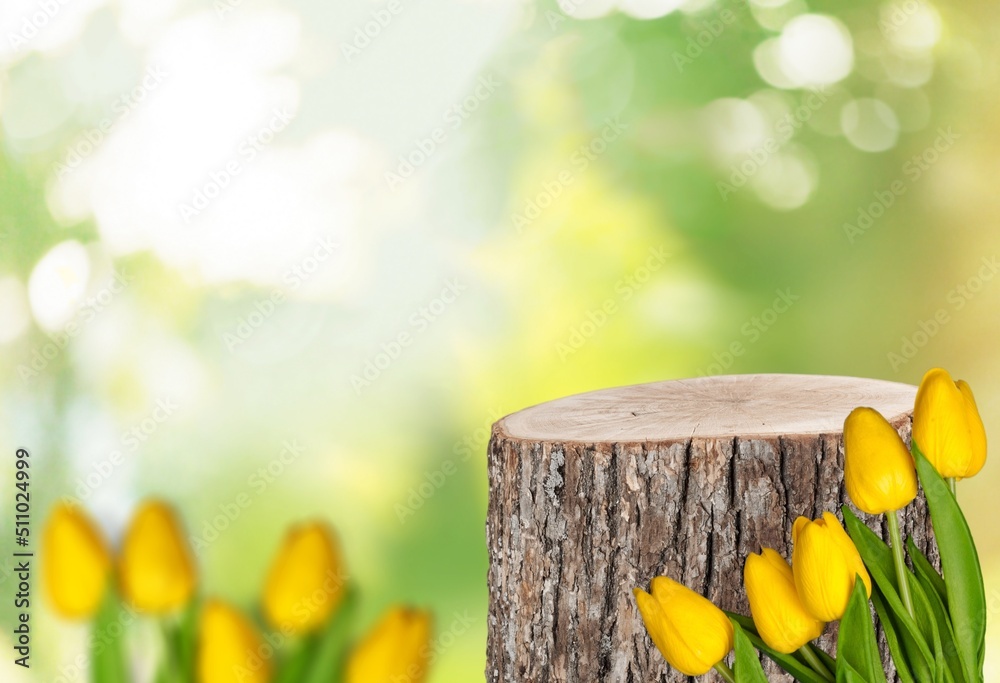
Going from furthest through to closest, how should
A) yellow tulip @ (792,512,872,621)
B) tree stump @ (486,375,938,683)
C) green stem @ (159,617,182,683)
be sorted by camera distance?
green stem @ (159,617,182,683), tree stump @ (486,375,938,683), yellow tulip @ (792,512,872,621)

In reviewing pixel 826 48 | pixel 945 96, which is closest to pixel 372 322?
pixel 826 48

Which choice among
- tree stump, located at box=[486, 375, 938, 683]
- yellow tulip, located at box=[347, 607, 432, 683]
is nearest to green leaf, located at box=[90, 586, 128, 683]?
yellow tulip, located at box=[347, 607, 432, 683]

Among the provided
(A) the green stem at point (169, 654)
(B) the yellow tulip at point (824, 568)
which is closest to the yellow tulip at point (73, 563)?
(A) the green stem at point (169, 654)

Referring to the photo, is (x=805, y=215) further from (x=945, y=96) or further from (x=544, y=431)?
(x=544, y=431)

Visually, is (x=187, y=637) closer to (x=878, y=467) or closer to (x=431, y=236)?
(x=431, y=236)

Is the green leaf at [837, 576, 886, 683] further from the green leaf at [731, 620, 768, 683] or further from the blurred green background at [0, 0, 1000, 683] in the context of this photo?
the blurred green background at [0, 0, 1000, 683]

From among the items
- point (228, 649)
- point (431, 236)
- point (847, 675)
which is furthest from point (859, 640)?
point (228, 649)
